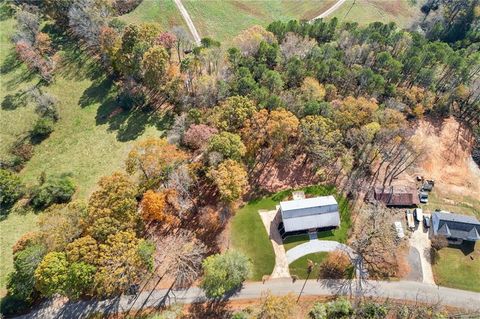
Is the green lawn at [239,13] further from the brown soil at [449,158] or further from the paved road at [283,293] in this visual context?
the paved road at [283,293]

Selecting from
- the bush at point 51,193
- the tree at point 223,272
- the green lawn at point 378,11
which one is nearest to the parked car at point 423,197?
the tree at point 223,272

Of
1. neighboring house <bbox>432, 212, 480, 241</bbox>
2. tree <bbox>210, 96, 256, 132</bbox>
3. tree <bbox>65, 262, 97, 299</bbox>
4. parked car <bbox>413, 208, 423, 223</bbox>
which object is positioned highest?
tree <bbox>210, 96, 256, 132</bbox>

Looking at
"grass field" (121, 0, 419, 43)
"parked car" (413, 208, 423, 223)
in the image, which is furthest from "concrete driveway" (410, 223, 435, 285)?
"grass field" (121, 0, 419, 43)

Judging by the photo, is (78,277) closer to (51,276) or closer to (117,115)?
(51,276)

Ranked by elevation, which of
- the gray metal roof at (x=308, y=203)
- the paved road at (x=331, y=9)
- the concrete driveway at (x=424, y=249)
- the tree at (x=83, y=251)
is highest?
the paved road at (x=331, y=9)

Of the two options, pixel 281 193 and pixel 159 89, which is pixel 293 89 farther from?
pixel 159 89

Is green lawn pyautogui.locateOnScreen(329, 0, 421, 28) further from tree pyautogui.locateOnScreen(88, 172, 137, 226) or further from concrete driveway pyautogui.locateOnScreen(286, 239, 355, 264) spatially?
tree pyautogui.locateOnScreen(88, 172, 137, 226)
